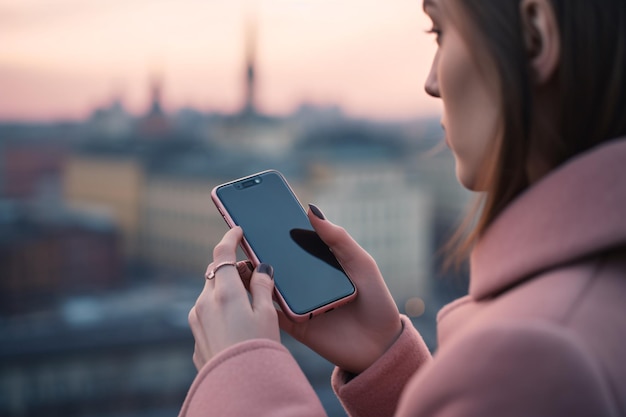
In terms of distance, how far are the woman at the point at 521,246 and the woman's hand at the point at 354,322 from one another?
85mm

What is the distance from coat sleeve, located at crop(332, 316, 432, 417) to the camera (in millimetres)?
419

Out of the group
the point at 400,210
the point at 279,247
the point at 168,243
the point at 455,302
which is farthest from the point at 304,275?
the point at 168,243

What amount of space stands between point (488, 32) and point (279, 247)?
231 mm

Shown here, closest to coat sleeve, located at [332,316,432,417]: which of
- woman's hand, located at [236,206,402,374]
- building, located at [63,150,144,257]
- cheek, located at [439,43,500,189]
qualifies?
woman's hand, located at [236,206,402,374]

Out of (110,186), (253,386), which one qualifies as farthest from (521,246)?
(110,186)

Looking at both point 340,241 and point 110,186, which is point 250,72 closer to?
point 110,186

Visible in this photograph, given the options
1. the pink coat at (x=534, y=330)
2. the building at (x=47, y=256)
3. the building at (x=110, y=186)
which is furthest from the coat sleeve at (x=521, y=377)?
the building at (x=110, y=186)

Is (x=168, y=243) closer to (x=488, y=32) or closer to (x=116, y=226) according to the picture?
(x=116, y=226)

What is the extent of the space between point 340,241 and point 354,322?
0.05 metres

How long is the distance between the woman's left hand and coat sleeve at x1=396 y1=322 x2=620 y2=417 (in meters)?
0.12

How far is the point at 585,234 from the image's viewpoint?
257 mm

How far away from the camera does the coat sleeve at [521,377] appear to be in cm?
23

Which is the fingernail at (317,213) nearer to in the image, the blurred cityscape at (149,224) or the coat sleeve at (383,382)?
the coat sleeve at (383,382)

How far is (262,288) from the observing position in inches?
14.9
